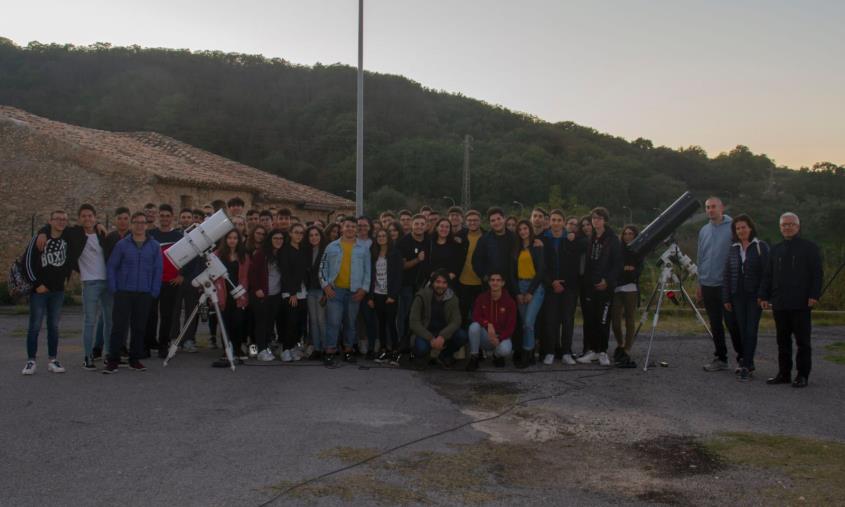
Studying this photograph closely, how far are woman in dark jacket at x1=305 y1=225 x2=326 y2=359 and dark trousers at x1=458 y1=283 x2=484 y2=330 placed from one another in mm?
1860

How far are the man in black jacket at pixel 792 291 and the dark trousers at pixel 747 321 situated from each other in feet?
0.73

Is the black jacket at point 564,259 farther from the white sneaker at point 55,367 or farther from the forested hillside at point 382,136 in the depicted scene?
the forested hillside at point 382,136

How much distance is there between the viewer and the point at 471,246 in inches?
396

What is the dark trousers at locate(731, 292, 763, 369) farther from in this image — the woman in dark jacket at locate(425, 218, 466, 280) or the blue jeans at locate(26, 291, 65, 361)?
the blue jeans at locate(26, 291, 65, 361)

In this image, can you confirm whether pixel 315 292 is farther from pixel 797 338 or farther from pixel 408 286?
pixel 797 338

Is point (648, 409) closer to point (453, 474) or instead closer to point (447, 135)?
point (453, 474)

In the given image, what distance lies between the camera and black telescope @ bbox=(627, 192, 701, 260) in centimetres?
981

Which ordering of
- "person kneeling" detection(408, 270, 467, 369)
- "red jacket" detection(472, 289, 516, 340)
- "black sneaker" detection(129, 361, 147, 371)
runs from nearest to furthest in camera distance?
1. "black sneaker" detection(129, 361, 147, 371)
2. "person kneeling" detection(408, 270, 467, 369)
3. "red jacket" detection(472, 289, 516, 340)

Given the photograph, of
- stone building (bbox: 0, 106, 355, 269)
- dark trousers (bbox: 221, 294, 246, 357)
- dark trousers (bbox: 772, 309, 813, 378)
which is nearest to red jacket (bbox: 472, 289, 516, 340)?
dark trousers (bbox: 772, 309, 813, 378)

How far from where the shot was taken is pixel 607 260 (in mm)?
9594

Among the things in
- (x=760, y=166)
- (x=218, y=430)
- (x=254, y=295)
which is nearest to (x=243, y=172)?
(x=254, y=295)

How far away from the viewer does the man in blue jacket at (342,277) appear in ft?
32.0

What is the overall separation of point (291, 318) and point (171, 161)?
20.9 meters

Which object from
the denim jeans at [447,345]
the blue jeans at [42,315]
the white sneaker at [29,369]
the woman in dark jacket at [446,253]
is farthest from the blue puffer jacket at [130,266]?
the woman in dark jacket at [446,253]
